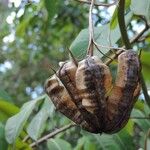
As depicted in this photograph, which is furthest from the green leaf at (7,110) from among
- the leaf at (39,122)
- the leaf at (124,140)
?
the leaf at (124,140)

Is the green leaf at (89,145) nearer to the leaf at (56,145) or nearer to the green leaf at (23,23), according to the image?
the leaf at (56,145)

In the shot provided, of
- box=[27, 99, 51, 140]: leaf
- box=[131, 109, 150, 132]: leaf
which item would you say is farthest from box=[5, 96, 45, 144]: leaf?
box=[131, 109, 150, 132]: leaf

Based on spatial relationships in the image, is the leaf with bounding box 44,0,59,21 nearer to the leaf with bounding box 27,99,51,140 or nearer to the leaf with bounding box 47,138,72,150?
the leaf with bounding box 27,99,51,140

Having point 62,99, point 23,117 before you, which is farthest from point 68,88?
point 23,117

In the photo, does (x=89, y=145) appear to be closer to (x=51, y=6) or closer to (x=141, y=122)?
(x=141, y=122)

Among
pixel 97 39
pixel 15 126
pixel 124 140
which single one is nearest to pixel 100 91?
pixel 97 39
